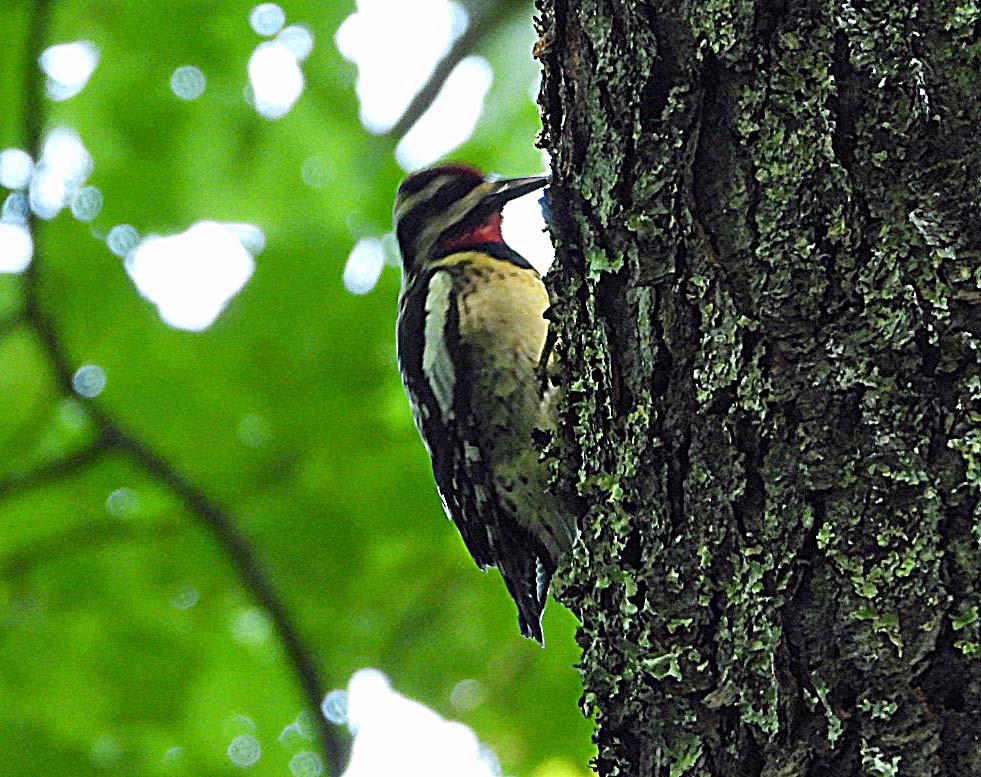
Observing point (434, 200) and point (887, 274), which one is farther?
point (434, 200)

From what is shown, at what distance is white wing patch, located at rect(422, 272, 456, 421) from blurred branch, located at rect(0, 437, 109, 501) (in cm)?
128

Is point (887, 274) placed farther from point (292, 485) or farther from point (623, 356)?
point (292, 485)

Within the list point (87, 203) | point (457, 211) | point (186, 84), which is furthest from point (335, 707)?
point (186, 84)

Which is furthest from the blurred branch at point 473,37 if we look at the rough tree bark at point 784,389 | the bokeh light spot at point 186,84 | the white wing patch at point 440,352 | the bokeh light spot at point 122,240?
the rough tree bark at point 784,389

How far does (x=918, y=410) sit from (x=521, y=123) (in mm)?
3021

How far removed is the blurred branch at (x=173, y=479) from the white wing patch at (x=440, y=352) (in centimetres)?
114

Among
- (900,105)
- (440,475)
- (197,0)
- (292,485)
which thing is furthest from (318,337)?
(900,105)

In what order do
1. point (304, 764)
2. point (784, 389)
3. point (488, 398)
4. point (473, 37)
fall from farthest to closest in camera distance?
point (473, 37), point (304, 764), point (488, 398), point (784, 389)

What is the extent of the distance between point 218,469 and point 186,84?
119 centimetres

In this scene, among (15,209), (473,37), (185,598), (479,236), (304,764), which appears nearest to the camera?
(479,236)

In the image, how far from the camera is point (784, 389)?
56.7 inches

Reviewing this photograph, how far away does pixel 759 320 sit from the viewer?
1.47m

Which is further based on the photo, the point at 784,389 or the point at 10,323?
the point at 10,323

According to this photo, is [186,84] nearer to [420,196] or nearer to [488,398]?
[420,196]
